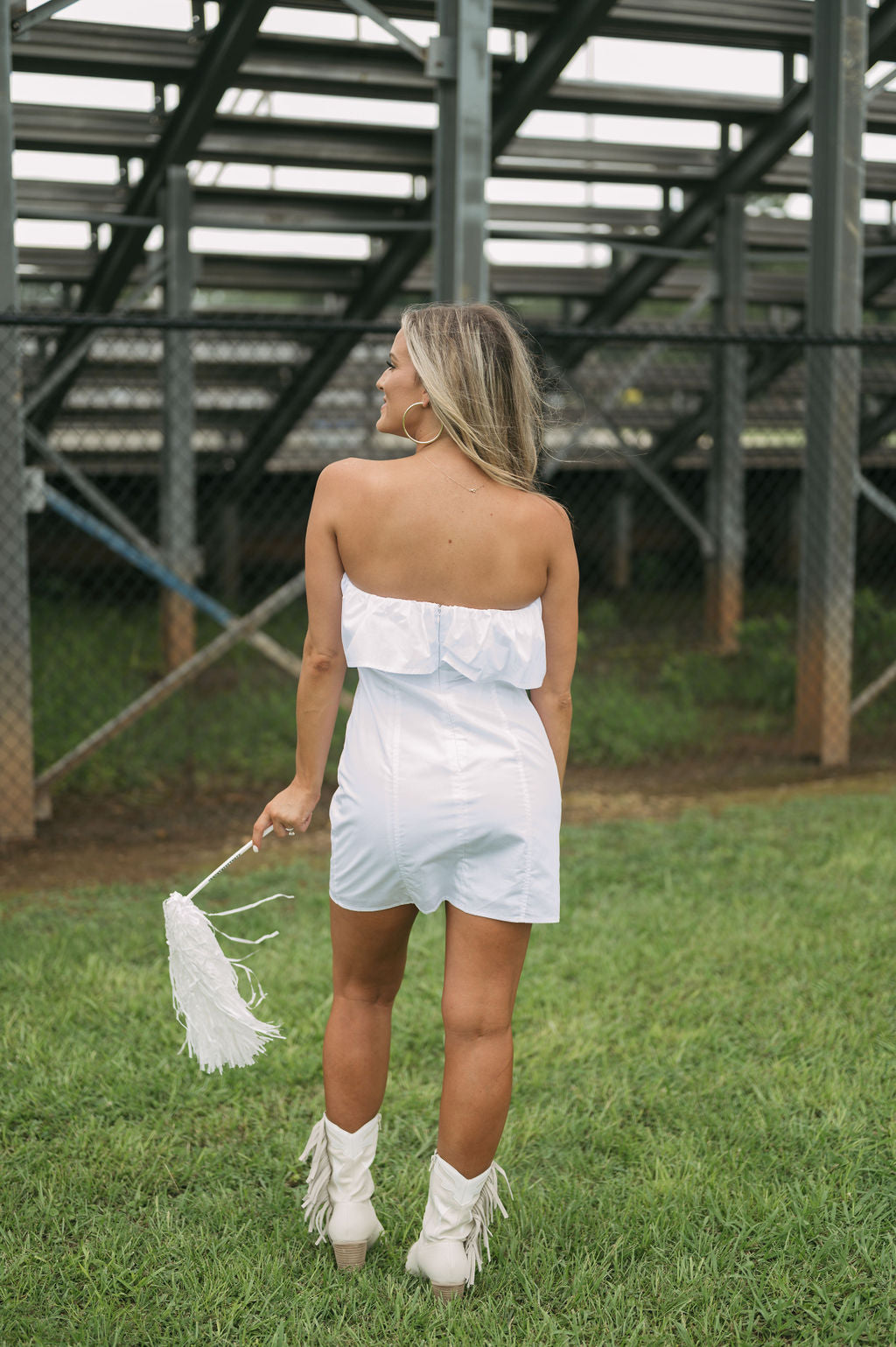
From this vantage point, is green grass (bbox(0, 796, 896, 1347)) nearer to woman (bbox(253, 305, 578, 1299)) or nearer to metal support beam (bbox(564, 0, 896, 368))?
woman (bbox(253, 305, 578, 1299))

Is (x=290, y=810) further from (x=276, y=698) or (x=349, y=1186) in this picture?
(x=276, y=698)

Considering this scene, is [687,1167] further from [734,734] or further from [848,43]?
[848,43]

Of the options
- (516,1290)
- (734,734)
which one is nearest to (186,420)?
(734,734)

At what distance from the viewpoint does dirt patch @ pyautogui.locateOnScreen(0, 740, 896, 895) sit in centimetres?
464

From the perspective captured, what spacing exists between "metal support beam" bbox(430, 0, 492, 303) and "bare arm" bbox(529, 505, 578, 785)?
3278mm

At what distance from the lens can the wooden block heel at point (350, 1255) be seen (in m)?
2.25

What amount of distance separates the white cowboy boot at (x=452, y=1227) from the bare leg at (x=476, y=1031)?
0.10 feet

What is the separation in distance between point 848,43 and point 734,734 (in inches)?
137

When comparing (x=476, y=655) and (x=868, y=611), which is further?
(x=868, y=611)

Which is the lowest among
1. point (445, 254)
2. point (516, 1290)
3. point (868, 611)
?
point (516, 1290)

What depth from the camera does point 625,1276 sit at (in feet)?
7.41

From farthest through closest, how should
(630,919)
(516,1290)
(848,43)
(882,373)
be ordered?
(882,373)
(848,43)
(630,919)
(516,1290)

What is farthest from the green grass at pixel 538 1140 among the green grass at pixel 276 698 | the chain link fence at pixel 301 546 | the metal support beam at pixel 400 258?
the metal support beam at pixel 400 258

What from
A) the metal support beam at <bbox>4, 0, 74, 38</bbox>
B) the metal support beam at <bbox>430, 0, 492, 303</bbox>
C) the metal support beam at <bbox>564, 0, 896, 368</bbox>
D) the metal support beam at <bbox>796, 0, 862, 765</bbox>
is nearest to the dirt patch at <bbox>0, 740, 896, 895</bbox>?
the metal support beam at <bbox>796, 0, 862, 765</bbox>
